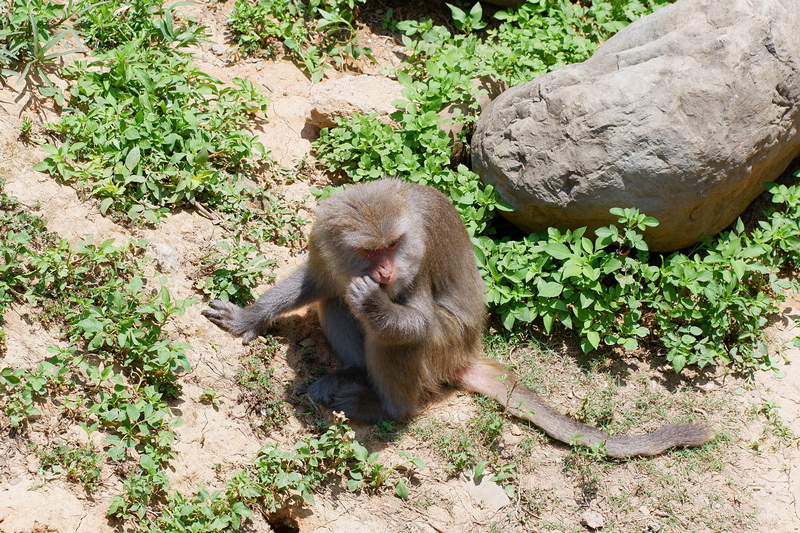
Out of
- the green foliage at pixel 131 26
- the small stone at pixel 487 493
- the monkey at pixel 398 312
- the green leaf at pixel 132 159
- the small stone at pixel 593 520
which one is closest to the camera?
the monkey at pixel 398 312

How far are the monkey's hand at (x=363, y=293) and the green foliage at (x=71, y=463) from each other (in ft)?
5.73

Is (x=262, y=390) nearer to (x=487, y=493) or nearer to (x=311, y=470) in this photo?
(x=311, y=470)

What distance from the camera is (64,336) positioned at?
Result: 4891 mm

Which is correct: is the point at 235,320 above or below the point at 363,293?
below

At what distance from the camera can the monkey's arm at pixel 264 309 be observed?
567 centimetres

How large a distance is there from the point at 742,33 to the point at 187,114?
4327 mm

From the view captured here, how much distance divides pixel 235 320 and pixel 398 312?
1.45 metres

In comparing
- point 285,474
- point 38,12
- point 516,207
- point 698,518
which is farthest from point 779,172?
point 38,12

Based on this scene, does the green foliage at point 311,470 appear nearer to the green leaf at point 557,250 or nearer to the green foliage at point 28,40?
the green leaf at point 557,250

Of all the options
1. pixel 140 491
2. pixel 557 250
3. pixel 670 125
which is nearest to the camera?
pixel 140 491

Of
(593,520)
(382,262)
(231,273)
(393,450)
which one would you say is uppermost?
(382,262)

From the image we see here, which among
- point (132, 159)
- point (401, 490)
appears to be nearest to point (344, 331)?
point (401, 490)

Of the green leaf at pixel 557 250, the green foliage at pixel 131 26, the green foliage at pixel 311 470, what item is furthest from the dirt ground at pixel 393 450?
the green foliage at pixel 131 26

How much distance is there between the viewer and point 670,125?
5.52m
